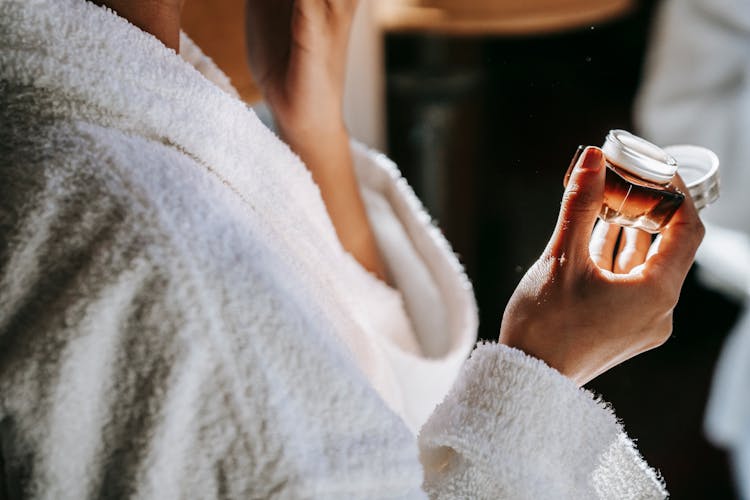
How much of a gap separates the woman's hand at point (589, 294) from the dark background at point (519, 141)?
465 mm

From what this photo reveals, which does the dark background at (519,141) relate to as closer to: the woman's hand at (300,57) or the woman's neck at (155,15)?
the woman's hand at (300,57)

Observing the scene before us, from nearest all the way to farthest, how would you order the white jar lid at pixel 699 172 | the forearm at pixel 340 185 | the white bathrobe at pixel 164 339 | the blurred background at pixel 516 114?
the white bathrobe at pixel 164 339
the white jar lid at pixel 699 172
the forearm at pixel 340 185
the blurred background at pixel 516 114

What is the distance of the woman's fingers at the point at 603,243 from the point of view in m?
0.37

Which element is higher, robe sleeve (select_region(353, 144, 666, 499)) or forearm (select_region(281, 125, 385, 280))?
forearm (select_region(281, 125, 385, 280))

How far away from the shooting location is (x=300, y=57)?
464 mm

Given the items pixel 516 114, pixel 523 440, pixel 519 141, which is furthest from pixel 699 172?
pixel 516 114

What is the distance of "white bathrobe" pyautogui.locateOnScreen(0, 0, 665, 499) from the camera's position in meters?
0.25

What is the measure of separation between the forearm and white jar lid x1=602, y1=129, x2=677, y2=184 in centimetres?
23

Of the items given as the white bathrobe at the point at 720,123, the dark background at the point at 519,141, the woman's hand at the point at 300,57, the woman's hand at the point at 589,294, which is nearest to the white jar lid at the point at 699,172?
the woman's hand at the point at 589,294

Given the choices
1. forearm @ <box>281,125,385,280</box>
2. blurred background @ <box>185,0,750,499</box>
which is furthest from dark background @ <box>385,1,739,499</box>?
forearm @ <box>281,125,385,280</box>

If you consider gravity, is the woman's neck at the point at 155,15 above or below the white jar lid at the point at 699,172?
above

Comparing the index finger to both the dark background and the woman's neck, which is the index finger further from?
the dark background

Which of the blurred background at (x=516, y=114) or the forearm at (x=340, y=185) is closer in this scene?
the forearm at (x=340, y=185)

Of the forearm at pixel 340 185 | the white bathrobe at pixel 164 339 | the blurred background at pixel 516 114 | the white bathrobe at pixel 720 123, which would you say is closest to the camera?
the white bathrobe at pixel 164 339
